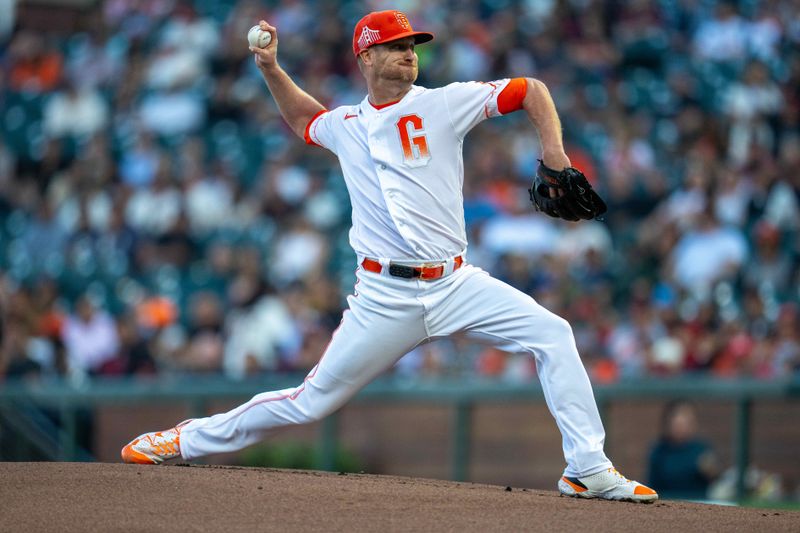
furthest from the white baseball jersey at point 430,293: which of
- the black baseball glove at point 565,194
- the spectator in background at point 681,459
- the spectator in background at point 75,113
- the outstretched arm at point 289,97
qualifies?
the spectator in background at point 75,113

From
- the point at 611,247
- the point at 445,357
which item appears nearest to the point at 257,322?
the point at 445,357

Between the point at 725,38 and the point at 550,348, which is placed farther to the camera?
the point at 725,38

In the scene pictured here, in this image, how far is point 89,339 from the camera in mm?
11062

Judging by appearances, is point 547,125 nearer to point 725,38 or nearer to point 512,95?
point 512,95

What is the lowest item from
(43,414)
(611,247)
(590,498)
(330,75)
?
(43,414)

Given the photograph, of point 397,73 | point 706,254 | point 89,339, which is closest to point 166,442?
point 397,73

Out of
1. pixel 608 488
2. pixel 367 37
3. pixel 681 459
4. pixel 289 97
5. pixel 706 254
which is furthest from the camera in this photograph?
pixel 706 254

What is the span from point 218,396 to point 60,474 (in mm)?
4393

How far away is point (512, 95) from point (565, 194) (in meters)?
0.43

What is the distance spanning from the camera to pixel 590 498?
5012 millimetres

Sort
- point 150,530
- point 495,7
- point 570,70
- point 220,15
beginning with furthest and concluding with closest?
point 220,15, point 495,7, point 570,70, point 150,530

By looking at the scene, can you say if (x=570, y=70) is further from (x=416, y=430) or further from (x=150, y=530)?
(x=150, y=530)

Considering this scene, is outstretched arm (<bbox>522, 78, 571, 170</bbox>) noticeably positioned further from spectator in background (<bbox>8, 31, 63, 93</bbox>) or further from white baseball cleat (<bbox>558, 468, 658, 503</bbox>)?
spectator in background (<bbox>8, 31, 63, 93</bbox>)

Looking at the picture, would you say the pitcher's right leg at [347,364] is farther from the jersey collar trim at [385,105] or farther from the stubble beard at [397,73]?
the stubble beard at [397,73]
